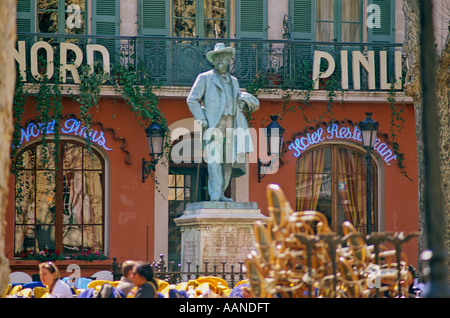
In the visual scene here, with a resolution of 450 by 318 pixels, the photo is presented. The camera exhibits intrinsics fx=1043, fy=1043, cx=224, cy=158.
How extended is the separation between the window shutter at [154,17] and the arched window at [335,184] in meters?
3.69

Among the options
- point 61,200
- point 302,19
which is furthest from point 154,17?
point 61,200

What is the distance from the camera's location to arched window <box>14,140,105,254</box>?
19.6m

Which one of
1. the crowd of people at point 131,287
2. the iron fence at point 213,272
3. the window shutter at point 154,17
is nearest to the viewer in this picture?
the crowd of people at point 131,287

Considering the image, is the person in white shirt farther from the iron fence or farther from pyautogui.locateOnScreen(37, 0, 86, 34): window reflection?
pyautogui.locateOnScreen(37, 0, 86, 34): window reflection

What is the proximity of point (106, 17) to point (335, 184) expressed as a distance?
18.1 feet

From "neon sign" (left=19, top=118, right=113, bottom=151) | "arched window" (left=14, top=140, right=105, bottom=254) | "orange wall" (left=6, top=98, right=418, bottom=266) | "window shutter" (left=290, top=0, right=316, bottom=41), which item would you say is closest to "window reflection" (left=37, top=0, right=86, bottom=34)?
"orange wall" (left=6, top=98, right=418, bottom=266)

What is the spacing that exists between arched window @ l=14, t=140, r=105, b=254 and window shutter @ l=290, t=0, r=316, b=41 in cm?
458

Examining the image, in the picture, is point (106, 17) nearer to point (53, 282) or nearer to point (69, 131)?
point (69, 131)

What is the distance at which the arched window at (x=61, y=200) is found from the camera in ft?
64.2

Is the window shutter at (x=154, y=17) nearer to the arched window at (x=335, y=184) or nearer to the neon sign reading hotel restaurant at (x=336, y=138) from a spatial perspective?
the neon sign reading hotel restaurant at (x=336, y=138)

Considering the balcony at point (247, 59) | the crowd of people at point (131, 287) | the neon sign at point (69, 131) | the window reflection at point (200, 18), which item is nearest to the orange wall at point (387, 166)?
the balcony at point (247, 59)
